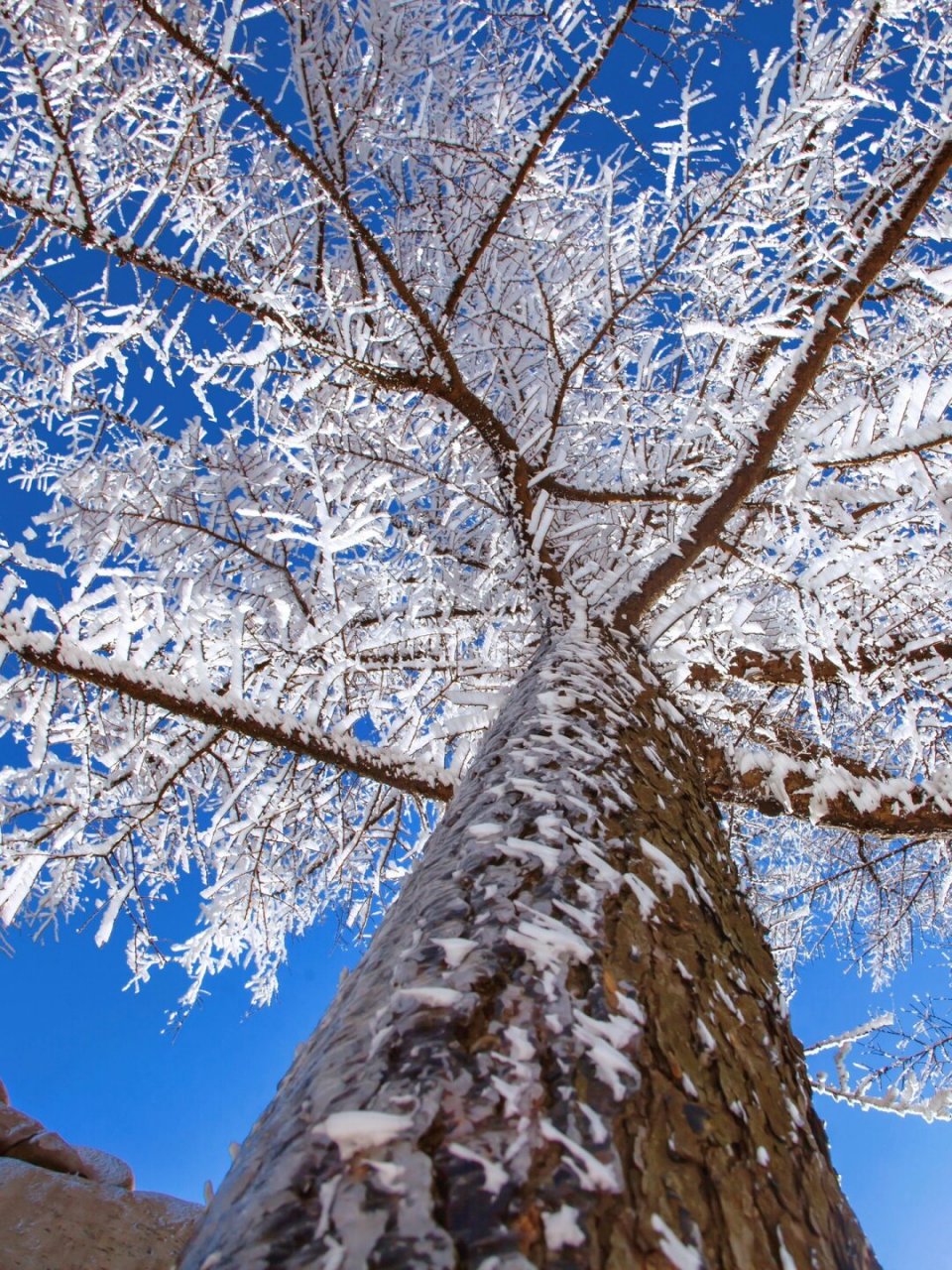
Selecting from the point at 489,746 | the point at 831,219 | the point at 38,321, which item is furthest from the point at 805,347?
the point at 38,321

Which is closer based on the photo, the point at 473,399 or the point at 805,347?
the point at 805,347

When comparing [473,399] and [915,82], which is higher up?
[915,82]

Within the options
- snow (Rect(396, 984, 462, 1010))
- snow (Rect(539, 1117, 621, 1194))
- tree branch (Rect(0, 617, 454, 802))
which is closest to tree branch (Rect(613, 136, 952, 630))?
tree branch (Rect(0, 617, 454, 802))

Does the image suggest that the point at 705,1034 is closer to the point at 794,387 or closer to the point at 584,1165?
the point at 584,1165

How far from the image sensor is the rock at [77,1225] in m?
3.94

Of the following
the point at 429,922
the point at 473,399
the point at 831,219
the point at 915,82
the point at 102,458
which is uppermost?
the point at 915,82

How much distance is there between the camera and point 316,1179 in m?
0.60

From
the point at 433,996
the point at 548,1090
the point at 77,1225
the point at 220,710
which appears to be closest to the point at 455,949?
the point at 433,996

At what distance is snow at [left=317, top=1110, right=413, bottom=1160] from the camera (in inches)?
24.5

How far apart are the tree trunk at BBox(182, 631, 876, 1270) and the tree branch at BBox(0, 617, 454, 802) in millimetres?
1424

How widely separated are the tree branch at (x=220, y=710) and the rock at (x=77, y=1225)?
10.5ft

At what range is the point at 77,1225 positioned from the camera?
4.12m

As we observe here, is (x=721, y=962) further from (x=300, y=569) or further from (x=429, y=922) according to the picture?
(x=300, y=569)

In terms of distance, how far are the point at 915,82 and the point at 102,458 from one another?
403 cm
